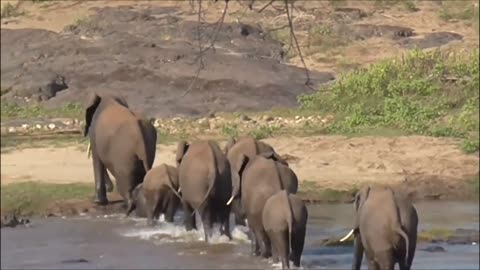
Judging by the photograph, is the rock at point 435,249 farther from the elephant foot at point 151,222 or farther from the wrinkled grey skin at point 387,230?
the elephant foot at point 151,222

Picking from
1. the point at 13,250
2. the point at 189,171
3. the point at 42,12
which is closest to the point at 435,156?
the point at 189,171

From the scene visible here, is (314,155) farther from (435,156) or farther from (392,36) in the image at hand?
(392,36)

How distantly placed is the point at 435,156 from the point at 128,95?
5.79 m

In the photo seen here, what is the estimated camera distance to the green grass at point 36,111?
675 inches

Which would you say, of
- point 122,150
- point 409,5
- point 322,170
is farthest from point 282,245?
point 409,5

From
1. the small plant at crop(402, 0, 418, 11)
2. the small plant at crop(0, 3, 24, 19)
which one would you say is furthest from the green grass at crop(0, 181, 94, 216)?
the small plant at crop(402, 0, 418, 11)

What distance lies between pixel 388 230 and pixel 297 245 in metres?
0.98

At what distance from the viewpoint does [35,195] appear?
474 inches

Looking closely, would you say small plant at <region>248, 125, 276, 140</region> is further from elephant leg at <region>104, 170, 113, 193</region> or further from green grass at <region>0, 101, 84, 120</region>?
elephant leg at <region>104, 170, 113, 193</region>

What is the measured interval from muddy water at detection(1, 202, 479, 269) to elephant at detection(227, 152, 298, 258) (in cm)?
16

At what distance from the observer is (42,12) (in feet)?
83.4

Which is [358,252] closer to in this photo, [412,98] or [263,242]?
[263,242]

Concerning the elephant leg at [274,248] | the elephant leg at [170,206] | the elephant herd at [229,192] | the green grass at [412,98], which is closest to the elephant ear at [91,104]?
the elephant herd at [229,192]

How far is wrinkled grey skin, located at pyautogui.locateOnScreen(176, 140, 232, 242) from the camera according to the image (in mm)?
10031
